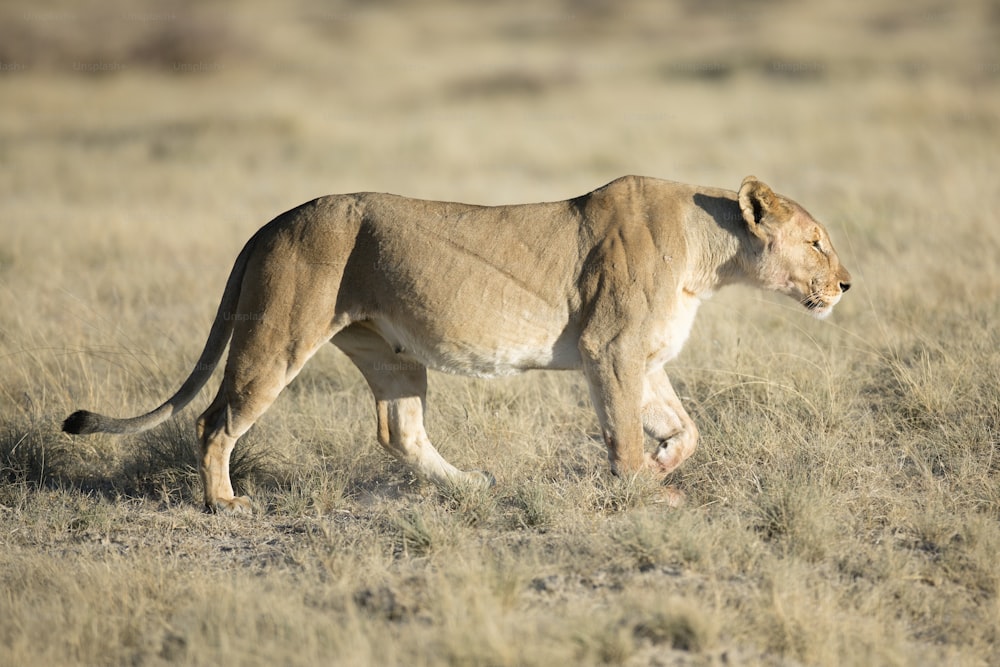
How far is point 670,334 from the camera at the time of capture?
540cm

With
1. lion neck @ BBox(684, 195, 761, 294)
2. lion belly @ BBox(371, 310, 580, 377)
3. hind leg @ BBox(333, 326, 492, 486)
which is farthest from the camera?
hind leg @ BBox(333, 326, 492, 486)

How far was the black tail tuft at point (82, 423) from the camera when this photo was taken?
5.50 meters

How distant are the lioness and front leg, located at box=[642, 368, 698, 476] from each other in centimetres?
1

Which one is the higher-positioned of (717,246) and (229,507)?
(717,246)

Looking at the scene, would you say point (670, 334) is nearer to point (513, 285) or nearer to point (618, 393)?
point (618, 393)

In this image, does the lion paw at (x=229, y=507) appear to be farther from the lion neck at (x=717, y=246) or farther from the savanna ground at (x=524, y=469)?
the lion neck at (x=717, y=246)

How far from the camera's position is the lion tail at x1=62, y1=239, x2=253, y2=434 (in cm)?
558

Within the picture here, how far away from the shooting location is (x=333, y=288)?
543cm

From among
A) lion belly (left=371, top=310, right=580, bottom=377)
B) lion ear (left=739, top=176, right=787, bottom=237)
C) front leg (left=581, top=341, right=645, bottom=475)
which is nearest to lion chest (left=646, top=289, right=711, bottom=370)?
front leg (left=581, top=341, right=645, bottom=475)

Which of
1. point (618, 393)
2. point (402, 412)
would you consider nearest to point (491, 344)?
point (618, 393)

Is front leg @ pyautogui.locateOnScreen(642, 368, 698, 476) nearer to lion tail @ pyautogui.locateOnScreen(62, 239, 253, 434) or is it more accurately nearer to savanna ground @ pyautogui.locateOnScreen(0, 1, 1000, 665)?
savanna ground @ pyautogui.locateOnScreen(0, 1, 1000, 665)

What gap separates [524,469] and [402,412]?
766mm

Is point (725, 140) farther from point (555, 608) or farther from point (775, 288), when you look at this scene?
point (555, 608)

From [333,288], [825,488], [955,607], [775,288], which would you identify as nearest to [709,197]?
[775,288]
